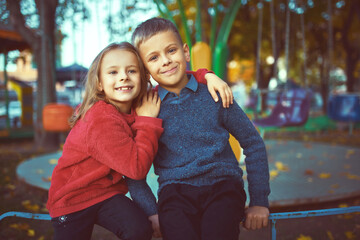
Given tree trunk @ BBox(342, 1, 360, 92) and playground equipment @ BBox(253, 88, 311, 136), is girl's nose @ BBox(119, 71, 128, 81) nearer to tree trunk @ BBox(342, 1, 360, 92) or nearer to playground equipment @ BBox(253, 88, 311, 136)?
playground equipment @ BBox(253, 88, 311, 136)

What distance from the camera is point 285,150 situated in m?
6.61

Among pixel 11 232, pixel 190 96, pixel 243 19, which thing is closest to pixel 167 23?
pixel 190 96

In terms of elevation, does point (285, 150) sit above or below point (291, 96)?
below

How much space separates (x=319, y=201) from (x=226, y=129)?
2.24 m

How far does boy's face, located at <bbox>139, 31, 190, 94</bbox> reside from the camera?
1646 millimetres

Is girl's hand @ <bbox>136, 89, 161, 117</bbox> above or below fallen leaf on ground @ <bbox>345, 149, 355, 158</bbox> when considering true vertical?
above

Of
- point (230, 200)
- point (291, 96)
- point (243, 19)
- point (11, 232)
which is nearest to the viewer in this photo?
point (230, 200)

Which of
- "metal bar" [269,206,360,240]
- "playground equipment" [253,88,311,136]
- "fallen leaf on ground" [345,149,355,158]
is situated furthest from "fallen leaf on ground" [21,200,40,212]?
"fallen leaf on ground" [345,149,355,158]

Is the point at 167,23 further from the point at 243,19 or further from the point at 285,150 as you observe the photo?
the point at 243,19

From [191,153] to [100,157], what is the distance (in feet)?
1.37

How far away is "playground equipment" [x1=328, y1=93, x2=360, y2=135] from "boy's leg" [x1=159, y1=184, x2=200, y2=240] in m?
8.87

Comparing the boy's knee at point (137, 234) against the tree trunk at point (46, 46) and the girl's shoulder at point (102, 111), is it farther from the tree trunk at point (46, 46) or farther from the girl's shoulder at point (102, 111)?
the tree trunk at point (46, 46)

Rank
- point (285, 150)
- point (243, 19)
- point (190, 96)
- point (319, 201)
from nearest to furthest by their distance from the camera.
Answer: point (190, 96) < point (319, 201) < point (285, 150) < point (243, 19)

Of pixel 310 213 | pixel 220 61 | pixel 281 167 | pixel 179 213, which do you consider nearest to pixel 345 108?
pixel 281 167
